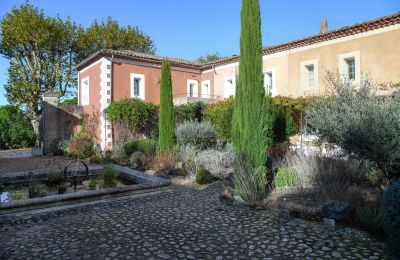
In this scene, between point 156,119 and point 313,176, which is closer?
point 313,176

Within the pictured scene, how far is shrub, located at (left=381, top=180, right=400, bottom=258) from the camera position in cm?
270

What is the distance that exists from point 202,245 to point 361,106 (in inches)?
177

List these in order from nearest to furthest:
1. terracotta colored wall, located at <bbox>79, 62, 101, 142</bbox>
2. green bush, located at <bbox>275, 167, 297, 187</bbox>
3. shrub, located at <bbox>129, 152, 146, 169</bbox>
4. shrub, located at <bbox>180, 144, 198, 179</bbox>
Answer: green bush, located at <bbox>275, 167, 297, 187</bbox>
shrub, located at <bbox>180, 144, 198, 179</bbox>
shrub, located at <bbox>129, 152, 146, 169</bbox>
terracotta colored wall, located at <bbox>79, 62, 101, 142</bbox>

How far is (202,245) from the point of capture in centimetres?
387

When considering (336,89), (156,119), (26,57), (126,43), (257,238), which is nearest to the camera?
(257,238)

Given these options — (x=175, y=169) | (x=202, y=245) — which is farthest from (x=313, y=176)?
(x=175, y=169)

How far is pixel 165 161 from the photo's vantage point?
983 centimetres

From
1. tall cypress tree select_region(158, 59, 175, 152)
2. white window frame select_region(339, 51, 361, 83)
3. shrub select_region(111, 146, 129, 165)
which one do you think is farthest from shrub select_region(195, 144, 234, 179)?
white window frame select_region(339, 51, 361, 83)

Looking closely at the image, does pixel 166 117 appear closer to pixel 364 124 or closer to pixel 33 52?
pixel 364 124

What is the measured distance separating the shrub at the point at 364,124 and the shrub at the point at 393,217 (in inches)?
125

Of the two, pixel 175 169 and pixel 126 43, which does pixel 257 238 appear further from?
pixel 126 43

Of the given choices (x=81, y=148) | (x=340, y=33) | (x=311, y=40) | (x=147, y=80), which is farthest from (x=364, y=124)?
(x=147, y=80)

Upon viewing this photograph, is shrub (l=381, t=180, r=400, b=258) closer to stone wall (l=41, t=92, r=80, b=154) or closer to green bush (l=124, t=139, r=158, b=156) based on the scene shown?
green bush (l=124, t=139, r=158, b=156)

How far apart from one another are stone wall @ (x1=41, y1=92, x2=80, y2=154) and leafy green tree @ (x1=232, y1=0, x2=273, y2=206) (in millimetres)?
12968
